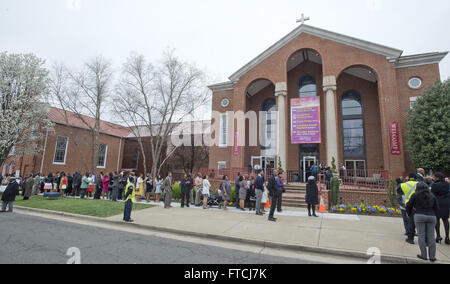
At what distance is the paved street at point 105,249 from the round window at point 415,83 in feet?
61.3

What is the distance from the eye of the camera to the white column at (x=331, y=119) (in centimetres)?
1639

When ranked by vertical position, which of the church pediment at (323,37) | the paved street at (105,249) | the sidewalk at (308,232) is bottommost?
the paved street at (105,249)

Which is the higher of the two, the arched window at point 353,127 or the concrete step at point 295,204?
the arched window at point 353,127

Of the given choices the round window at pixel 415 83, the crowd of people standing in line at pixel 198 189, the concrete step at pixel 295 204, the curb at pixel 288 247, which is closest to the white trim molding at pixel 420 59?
the round window at pixel 415 83

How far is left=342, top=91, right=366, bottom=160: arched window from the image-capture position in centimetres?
1934

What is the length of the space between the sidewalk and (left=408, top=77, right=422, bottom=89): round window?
1329 cm

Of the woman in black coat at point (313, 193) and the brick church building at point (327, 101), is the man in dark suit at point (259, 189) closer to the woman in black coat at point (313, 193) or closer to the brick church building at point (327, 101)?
the woman in black coat at point (313, 193)

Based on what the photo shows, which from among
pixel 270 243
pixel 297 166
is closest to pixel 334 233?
pixel 270 243

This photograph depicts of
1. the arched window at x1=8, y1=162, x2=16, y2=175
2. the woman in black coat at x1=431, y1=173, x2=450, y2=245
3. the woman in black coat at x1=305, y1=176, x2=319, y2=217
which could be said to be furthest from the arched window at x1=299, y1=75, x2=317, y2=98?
the arched window at x1=8, y1=162, x2=16, y2=175

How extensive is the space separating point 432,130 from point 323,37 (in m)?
10.7

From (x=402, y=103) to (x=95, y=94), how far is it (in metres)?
27.9

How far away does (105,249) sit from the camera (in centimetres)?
501

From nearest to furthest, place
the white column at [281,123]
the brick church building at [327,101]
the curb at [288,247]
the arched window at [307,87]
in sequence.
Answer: the curb at [288,247], the brick church building at [327,101], the white column at [281,123], the arched window at [307,87]

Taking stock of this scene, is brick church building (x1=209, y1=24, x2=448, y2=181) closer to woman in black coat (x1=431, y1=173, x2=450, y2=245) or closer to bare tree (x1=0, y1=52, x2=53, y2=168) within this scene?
woman in black coat (x1=431, y1=173, x2=450, y2=245)
